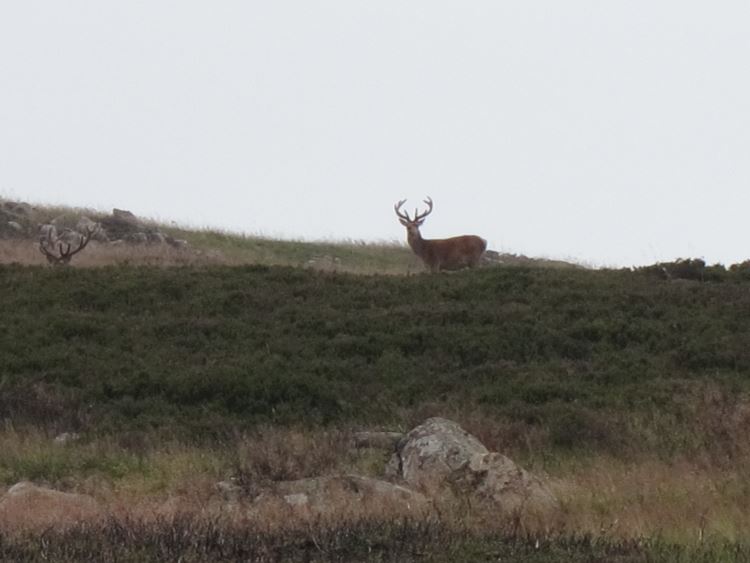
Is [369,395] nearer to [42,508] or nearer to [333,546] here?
[42,508]

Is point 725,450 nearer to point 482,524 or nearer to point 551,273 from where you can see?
point 482,524

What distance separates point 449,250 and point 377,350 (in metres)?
8.91

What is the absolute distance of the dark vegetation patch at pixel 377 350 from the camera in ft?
41.8

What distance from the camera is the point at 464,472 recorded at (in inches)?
360

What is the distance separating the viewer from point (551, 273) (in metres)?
18.9

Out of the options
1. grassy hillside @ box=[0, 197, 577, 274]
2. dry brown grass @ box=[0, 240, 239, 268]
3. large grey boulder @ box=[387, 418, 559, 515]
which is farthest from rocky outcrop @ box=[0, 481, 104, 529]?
grassy hillside @ box=[0, 197, 577, 274]

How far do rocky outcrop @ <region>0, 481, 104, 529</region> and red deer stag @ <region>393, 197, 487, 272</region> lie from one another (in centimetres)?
1499

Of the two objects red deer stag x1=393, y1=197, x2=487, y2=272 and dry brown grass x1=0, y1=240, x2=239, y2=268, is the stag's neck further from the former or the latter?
dry brown grass x1=0, y1=240, x2=239, y2=268

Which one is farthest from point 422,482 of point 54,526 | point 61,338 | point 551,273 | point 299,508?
point 551,273

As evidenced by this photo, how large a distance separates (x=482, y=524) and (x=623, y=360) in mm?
7704

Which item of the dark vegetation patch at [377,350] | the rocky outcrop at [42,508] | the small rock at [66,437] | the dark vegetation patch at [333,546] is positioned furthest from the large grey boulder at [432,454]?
the small rock at [66,437]

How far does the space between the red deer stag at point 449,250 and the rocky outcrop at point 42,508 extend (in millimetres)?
14986

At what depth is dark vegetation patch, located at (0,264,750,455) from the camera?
12.7m

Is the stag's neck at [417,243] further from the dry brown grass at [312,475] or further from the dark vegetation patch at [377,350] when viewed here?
the dry brown grass at [312,475]
